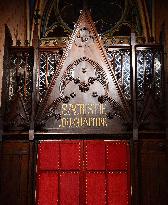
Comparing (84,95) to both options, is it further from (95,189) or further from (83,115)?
(95,189)

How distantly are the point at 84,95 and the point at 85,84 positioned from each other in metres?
0.21

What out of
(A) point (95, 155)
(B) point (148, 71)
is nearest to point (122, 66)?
(B) point (148, 71)

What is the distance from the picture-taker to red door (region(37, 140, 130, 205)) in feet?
22.9

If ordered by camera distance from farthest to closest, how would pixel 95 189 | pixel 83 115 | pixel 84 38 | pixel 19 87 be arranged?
pixel 84 38 < pixel 19 87 < pixel 83 115 < pixel 95 189

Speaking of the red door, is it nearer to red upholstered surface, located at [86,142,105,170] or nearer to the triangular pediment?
red upholstered surface, located at [86,142,105,170]

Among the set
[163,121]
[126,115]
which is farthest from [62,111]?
[163,121]

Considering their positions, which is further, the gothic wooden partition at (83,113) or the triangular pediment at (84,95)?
the triangular pediment at (84,95)

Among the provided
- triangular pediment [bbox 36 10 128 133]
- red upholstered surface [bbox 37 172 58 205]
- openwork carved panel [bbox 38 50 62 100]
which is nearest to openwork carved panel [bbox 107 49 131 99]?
triangular pediment [bbox 36 10 128 133]

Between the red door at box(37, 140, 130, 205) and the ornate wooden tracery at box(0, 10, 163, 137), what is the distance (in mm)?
326

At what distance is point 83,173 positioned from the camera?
279 inches

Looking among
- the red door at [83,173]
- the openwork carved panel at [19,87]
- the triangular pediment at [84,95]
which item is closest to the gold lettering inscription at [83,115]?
A: the triangular pediment at [84,95]

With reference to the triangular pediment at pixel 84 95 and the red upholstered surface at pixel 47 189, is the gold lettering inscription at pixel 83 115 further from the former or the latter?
the red upholstered surface at pixel 47 189

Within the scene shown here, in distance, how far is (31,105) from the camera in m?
7.35

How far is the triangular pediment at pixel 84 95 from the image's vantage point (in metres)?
7.30
